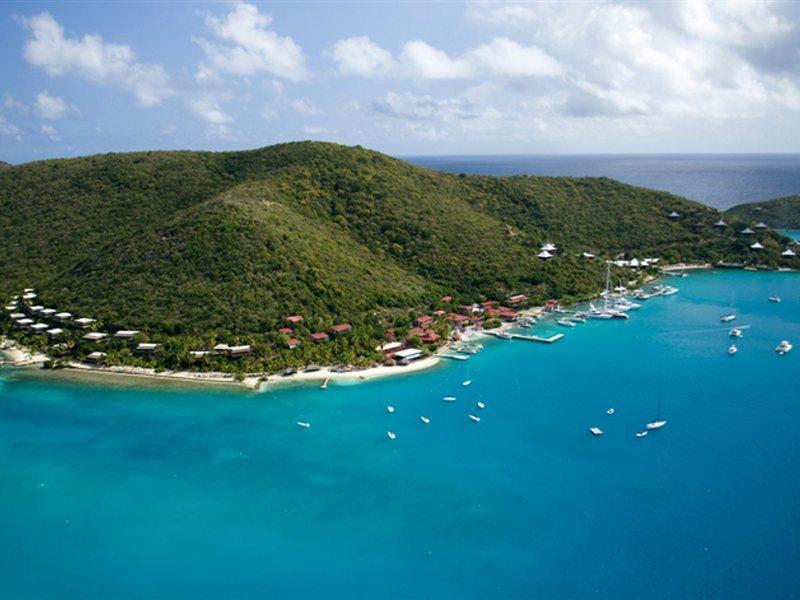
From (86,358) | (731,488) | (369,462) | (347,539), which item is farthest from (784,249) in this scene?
(86,358)

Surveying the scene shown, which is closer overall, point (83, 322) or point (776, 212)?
point (83, 322)

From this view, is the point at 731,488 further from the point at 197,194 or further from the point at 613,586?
the point at 197,194

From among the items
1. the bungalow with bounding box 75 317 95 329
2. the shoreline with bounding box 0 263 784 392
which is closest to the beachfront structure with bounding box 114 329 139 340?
the shoreline with bounding box 0 263 784 392

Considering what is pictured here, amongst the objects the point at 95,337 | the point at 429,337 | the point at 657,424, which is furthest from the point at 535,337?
the point at 95,337

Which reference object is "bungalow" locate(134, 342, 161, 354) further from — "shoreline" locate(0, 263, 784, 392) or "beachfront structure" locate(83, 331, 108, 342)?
"beachfront structure" locate(83, 331, 108, 342)

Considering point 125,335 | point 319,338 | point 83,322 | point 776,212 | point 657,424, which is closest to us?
point 657,424

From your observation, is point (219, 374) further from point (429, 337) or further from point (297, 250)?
point (429, 337)
